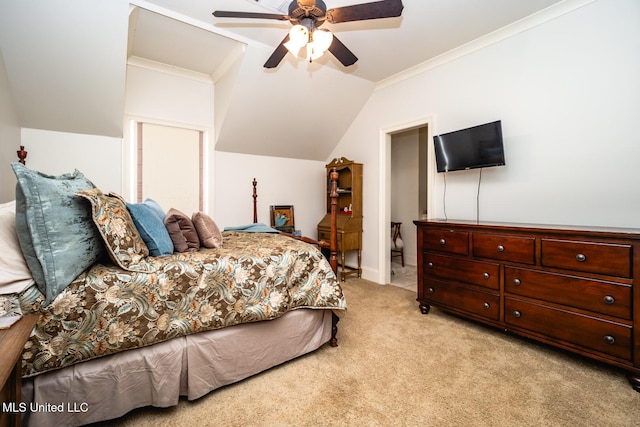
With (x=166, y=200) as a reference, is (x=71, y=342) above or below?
below

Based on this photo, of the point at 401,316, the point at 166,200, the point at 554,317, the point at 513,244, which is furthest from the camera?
the point at 166,200

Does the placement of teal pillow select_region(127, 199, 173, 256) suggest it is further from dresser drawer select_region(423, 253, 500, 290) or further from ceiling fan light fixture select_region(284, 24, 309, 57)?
dresser drawer select_region(423, 253, 500, 290)

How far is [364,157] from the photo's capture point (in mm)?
4023

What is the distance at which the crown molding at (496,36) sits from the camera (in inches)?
87.2

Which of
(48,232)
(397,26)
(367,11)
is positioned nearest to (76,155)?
(48,232)

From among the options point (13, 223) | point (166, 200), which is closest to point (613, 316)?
point (13, 223)

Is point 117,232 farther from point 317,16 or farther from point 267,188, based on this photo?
point 267,188

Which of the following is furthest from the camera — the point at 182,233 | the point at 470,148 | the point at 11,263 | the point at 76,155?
the point at 76,155

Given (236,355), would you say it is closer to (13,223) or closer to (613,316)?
(13,223)

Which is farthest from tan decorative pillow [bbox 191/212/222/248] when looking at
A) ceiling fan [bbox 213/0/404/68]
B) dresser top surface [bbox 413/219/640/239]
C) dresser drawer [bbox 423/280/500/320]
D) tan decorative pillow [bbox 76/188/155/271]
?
dresser drawer [bbox 423/280/500/320]

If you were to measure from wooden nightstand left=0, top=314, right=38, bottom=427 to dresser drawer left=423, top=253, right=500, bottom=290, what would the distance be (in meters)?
2.62

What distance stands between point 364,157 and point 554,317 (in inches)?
110

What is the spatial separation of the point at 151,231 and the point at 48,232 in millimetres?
483

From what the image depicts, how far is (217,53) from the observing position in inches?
120
